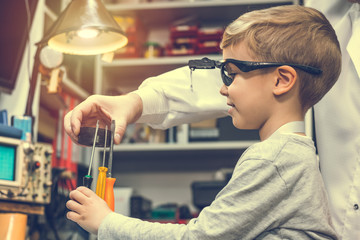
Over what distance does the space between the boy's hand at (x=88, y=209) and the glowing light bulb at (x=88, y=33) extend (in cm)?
81

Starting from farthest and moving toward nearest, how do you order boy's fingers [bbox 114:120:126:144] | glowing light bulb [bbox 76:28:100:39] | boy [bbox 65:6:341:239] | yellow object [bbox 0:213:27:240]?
glowing light bulb [bbox 76:28:100:39], yellow object [bbox 0:213:27:240], boy's fingers [bbox 114:120:126:144], boy [bbox 65:6:341:239]

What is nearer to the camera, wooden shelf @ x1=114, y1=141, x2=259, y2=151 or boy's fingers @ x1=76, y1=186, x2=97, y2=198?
boy's fingers @ x1=76, y1=186, x2=97, y2=198

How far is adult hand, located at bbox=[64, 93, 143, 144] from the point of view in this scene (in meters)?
0.98

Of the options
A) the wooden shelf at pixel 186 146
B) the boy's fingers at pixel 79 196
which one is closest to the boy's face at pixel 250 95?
the boy's fingers at pixel 79 196

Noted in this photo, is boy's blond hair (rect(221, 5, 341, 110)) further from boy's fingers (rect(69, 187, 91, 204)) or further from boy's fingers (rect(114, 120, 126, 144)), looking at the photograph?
boy's fingers (rect(69, 187, 91, 204))

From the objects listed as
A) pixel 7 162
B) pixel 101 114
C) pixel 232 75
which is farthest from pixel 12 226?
pixel 232 75

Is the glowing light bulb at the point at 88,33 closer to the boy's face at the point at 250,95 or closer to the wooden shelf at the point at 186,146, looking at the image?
the boy's face at the point at 250,95

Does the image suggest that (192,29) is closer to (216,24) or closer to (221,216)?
(216,24)

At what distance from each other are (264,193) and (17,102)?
4.60ft

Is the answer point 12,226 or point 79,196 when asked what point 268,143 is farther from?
point 12,226

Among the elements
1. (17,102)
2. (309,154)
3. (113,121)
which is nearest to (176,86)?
(113,121)

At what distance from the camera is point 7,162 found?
1.52 metres

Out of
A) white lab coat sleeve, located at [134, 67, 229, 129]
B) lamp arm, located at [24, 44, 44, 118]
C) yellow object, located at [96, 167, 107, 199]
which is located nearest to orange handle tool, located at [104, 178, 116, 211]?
yellow object, located at [96, 167, 107, 199]

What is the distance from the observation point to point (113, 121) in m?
0.97
